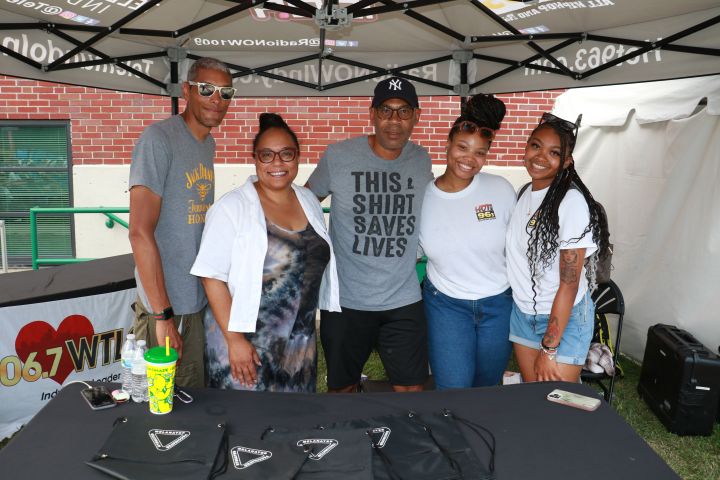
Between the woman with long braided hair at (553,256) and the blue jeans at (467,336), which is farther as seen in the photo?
the blue jeans at (467,336)

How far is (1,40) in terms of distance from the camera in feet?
11.6

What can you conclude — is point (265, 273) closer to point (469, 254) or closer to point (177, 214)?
point (177, 214)

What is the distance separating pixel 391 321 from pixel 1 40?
3.01m

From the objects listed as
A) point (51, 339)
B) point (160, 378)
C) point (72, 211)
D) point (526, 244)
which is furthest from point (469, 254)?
point (72, 211)

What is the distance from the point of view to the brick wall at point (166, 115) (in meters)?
7.00

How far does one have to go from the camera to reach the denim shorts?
2463 millimetres

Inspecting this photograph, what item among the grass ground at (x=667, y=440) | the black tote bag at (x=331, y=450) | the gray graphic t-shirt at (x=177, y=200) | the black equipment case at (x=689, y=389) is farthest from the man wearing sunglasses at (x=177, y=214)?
the black equipment case at (x=689, y=389)

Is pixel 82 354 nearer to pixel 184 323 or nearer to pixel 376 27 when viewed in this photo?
pixel 184 323

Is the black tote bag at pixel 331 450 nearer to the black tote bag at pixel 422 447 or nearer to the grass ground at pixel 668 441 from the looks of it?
the black tote bag at pixel 422 447

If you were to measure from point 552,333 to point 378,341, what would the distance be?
2.75ft

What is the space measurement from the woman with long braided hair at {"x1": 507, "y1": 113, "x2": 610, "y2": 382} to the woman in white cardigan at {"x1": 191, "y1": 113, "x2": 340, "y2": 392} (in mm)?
890

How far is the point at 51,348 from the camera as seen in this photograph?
11.3ft

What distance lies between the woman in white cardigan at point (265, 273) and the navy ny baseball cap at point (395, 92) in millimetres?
555

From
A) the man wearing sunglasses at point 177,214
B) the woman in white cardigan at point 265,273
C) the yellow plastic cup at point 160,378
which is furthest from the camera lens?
the man wearing sunglasses at point 177,214
